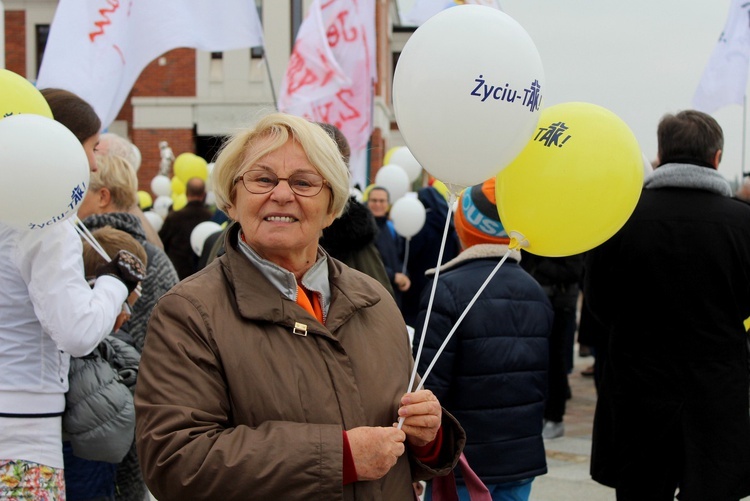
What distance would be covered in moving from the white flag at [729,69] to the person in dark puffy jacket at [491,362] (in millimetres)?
4419

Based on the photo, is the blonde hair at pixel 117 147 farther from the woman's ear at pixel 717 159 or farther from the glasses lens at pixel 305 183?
the woman's ear at pixel 717 159

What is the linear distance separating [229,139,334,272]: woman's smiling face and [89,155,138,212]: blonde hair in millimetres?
2030

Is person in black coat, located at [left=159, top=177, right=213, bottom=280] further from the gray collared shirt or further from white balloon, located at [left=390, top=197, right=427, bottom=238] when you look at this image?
the gray collared shirt

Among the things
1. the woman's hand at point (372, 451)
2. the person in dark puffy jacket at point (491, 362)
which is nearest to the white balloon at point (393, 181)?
the person in dark puffy jacket at point (491, 362)

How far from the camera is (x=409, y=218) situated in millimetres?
8961

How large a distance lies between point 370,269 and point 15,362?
1922mm

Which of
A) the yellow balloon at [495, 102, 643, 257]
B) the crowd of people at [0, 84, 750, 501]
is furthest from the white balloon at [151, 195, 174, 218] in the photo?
the yellow balloon at [495, 102, 643, 257]

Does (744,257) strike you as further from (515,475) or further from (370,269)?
(370,269)

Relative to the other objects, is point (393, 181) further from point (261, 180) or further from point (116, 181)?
point (261, 180)

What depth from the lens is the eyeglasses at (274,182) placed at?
2164 mm

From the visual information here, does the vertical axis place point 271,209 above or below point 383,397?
above

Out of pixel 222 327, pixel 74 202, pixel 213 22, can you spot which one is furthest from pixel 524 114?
pixel 213 22

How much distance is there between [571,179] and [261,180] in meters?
1.00

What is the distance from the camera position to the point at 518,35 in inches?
94.4
